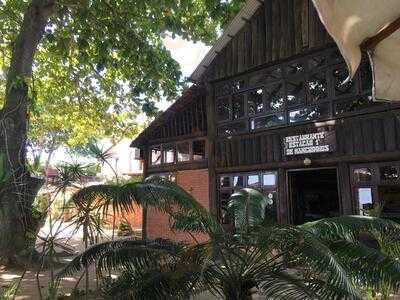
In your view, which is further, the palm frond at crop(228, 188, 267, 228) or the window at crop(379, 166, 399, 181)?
the window at crop(379, 166, 399, 181)

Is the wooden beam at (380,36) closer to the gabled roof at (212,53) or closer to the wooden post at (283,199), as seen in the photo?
the wooden post at (283,199)

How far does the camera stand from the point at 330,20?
10.5ft

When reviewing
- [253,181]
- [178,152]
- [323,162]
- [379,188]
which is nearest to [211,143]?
[253,181]

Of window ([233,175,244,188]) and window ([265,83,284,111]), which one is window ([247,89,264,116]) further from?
window ([233,175,244,188])

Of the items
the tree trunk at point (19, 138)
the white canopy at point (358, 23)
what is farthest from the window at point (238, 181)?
the white canopy at point (358, 23)

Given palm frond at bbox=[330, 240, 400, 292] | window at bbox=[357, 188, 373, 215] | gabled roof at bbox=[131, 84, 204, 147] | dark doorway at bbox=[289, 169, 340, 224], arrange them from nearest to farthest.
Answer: palm frond at bbox=[330, 240, 400, 292]
window at bbox=[357, 188, 373, 215]
gabled roof at bbox=[131, 84, 204, 147]
dark doorway at bbox=[289, 169, 340, 224]

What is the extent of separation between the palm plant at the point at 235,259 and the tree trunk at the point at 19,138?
611 centimetres

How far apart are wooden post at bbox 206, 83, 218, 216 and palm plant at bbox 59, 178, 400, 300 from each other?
327 inches

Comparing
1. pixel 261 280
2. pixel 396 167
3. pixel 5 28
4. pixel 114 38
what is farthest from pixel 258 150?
pixel 5 28

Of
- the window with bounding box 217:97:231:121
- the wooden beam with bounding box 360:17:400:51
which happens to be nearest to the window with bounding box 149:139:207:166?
the window with bounding box 217:97:231:121

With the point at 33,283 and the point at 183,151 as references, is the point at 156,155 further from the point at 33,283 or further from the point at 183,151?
the point at 33,283

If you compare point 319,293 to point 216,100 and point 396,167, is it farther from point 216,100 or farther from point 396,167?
point 216,100

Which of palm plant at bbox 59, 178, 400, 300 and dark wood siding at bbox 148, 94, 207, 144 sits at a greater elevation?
dark wood siding at bbox 148, 94, 207, 144

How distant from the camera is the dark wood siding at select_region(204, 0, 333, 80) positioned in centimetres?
1238
